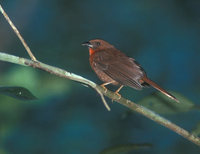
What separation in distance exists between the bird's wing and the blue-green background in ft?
1.74

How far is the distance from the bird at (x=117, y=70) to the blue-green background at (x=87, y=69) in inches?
19.7

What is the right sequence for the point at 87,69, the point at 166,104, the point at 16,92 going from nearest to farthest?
the point at 16,92 < the point at 166,104 < the point at 87,69

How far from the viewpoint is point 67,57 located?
798 centimetres

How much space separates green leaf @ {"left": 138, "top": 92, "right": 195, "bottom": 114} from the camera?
5.68 feet

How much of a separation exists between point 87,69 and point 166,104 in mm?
5795

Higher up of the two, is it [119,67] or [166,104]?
[166,104]

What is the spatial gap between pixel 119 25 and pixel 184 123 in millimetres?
4453

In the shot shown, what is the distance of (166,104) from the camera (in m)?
1.86

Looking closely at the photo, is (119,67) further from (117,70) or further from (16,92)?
(16,92)

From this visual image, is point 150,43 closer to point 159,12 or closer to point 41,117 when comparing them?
point 159,12

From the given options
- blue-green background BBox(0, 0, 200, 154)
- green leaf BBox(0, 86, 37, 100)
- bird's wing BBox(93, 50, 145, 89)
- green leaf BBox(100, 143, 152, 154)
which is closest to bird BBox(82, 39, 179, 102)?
bird's wing BBox(93, 50, 145, 89)

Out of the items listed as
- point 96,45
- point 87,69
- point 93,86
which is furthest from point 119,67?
point 87,69

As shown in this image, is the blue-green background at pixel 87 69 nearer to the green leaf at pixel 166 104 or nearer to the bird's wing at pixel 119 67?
the bird's wing at pixel 119 67

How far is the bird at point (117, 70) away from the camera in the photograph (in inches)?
139
